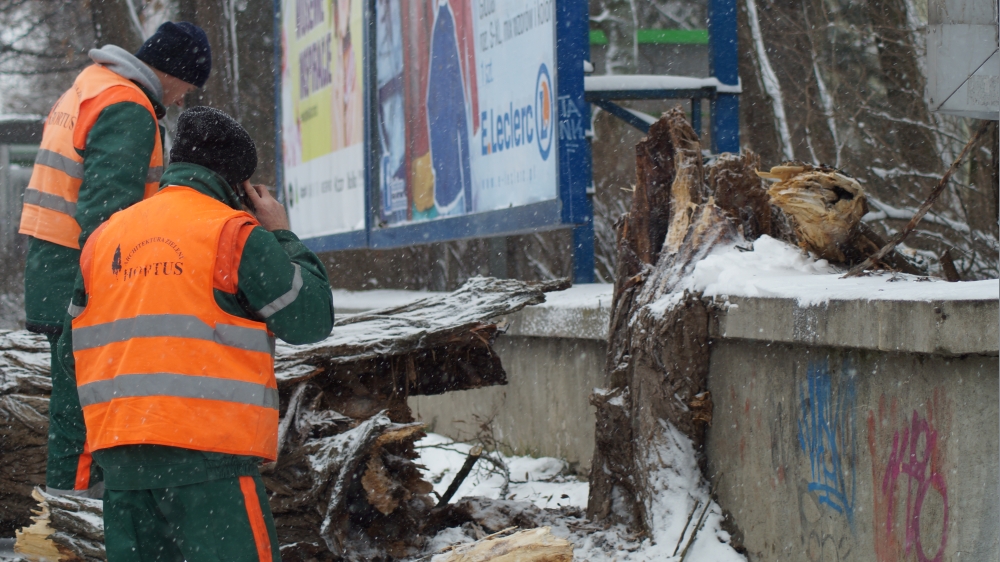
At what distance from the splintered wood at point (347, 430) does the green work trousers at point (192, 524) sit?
1.15m

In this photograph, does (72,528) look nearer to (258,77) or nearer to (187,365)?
(187,365)

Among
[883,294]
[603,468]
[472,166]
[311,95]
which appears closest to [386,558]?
[603,468]

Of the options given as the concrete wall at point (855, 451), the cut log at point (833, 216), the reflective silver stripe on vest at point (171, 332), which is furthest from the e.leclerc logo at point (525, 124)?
the reflective silver stripe on vest at point (171, 332)

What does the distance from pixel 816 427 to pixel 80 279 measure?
214cm

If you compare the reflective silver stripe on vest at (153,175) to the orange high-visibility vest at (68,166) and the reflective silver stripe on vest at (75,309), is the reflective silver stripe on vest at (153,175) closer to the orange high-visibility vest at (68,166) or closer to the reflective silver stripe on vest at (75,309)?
the orange high-visibility vest at (68,166)

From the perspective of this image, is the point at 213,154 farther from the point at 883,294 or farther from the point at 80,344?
the point at 883,294

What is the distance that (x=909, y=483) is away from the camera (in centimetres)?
273

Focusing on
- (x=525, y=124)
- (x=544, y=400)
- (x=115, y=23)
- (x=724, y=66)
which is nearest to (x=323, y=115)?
(x=525, y=124)

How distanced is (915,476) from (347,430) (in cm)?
221

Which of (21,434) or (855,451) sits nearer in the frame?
(855,451)

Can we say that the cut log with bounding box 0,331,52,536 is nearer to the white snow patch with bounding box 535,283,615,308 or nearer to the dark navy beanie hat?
the dark navy beanie hat

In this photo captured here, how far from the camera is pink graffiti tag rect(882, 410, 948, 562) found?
263cm

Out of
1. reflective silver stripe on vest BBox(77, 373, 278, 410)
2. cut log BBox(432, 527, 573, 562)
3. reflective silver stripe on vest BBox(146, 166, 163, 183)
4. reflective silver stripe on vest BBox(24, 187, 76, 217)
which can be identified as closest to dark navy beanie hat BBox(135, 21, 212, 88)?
reflective silver stripe on vest BBox(146, 166, 163, 183)

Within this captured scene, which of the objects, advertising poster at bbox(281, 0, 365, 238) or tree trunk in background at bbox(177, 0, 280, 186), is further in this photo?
tree trunk in background at bbox(177, 0, 280, 186)
